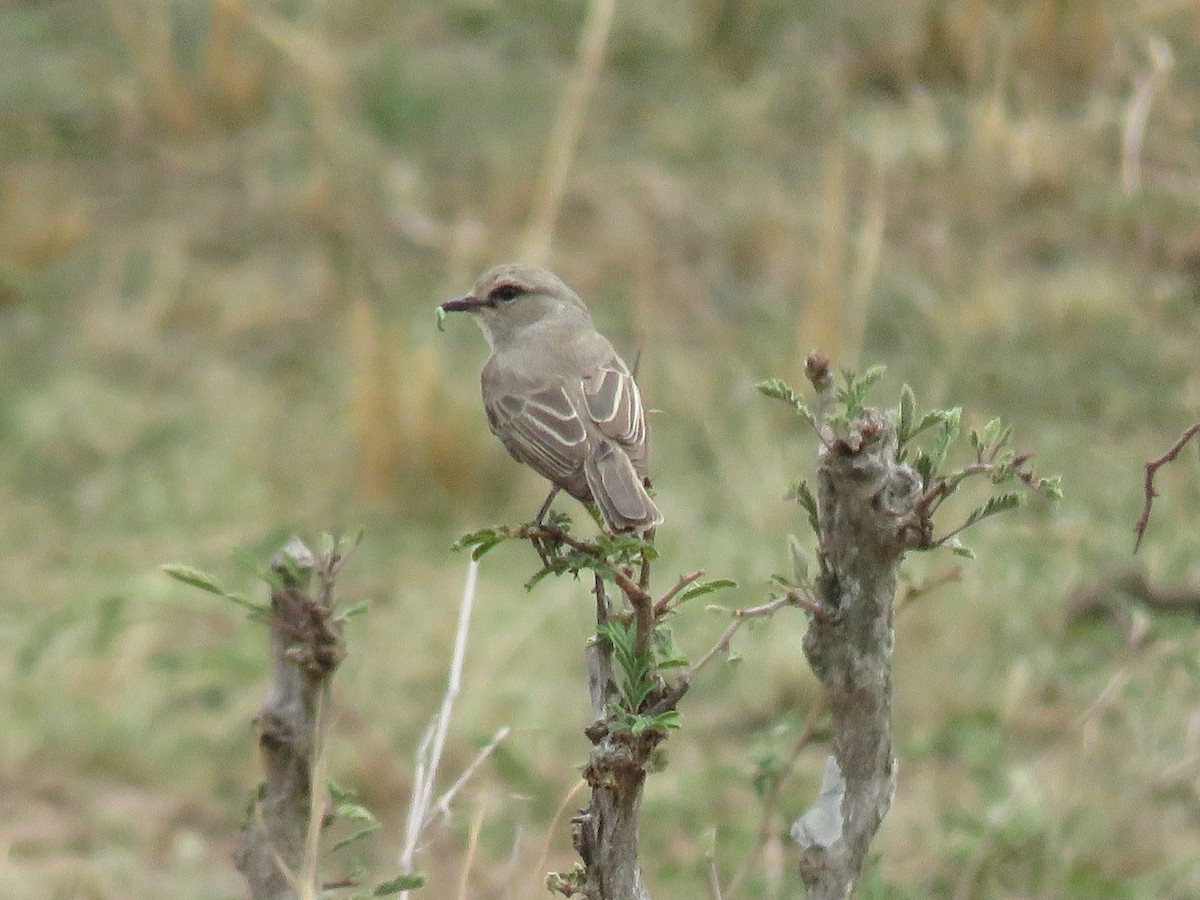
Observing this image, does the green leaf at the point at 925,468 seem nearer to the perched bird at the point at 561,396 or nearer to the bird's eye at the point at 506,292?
the perched bird at the point at 561,396

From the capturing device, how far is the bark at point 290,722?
262 cm

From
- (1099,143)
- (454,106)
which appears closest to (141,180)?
(454,106)

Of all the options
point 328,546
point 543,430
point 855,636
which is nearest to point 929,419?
point 855,636

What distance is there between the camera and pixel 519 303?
14.9ft

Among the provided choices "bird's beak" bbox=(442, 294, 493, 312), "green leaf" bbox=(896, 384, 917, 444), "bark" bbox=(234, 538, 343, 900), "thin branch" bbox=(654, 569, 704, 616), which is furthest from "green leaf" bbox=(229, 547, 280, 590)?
"bird's beak" bbox=(442, 294, 493, 312)

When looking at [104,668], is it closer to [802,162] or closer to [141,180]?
[141,180]

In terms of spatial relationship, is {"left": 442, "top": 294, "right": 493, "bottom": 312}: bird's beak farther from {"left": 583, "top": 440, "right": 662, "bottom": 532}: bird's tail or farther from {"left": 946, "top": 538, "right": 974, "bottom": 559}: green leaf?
{"left": 946, "top": 538, "right": 974, "bottom": 559}: green leaf

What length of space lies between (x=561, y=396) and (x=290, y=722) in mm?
1410

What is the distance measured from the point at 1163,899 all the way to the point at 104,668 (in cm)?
296

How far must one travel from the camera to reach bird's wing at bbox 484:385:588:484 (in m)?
3.55

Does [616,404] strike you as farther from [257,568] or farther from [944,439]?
[944,439]

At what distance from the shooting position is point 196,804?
5.01 meters

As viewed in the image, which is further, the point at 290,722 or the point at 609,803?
the point at 290,722

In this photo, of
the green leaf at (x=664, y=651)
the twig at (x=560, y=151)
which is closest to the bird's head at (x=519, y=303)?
the twig at (x=560, y=151)
